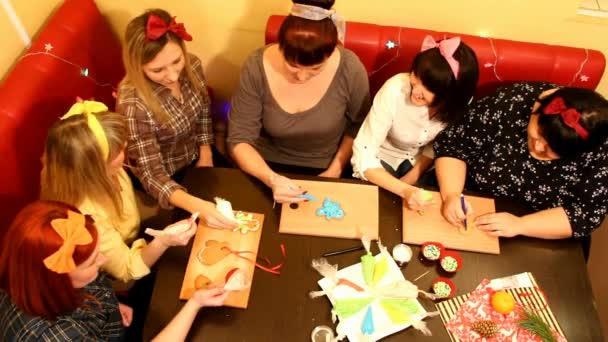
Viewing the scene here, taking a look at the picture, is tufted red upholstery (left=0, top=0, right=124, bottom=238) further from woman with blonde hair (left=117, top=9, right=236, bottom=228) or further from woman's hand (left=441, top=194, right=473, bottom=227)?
woman's hand (left=441, top=194, right=473, bottom=227)

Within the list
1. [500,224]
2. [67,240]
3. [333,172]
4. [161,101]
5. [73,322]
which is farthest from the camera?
[333,172]

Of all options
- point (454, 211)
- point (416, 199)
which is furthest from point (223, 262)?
point (454, 211)

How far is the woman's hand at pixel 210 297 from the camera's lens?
1.17 m

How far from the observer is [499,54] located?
1814 mm

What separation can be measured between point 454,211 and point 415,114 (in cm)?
43

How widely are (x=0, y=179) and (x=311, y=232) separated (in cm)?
105

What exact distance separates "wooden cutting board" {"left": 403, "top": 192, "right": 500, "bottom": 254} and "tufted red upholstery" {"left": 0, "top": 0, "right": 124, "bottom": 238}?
131cm

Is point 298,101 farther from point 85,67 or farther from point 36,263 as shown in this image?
point 36,263

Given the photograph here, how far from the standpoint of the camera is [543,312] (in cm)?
125

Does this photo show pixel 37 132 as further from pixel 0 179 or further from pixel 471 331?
pixel 471 331

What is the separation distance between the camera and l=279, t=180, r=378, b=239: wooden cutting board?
1367 mm

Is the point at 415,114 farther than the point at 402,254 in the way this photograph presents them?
Yes

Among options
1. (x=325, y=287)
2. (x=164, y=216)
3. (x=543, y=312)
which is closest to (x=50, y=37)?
(x=164, y=216)

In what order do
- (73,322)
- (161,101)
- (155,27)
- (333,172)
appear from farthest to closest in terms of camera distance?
(333,172)
(161,101)
(155,27)
(73,322)
